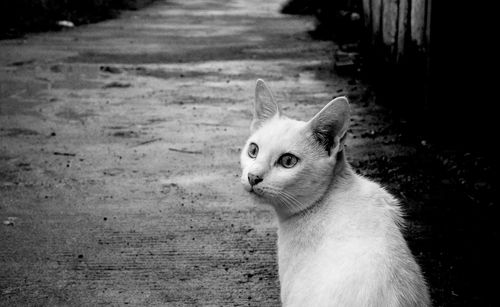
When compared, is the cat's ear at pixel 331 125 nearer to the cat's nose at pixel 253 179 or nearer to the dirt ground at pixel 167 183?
the cat's nose at pixel 253 179

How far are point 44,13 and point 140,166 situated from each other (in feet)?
34.0

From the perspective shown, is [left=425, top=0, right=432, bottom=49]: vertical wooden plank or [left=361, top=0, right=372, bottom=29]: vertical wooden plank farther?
[left=361, top=0, right=372, bottom=29]: vertical wooden plank

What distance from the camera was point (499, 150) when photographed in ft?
20.0

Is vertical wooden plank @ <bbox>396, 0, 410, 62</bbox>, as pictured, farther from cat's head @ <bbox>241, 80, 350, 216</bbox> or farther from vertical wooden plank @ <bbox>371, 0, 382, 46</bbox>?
cat's head @ <bbox>241, 80, 350, 216</bbox>

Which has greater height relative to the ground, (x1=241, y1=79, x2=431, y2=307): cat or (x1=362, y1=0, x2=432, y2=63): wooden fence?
(x1=241, y1=79, x2=431, y2=307): cat

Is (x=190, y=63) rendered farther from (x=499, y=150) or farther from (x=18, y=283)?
(x=18, y=283)

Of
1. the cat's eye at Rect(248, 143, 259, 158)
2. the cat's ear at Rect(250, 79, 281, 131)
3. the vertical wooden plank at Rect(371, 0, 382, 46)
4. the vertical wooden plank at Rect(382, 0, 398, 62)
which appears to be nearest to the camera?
the cat's eye at Rect(248, 143, 259, 158)

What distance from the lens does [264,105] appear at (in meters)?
3.51

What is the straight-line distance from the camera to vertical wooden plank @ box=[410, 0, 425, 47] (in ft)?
22.2

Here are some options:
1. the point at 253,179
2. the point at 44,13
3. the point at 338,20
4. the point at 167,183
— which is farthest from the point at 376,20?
the point at 44,13

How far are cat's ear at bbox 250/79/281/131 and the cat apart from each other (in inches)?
3.7

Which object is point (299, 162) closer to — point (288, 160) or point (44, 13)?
point (288, 160)

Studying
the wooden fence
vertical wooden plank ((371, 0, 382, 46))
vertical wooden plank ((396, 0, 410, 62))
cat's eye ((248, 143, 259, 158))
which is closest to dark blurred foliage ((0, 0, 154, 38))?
vertical wooden plank ((371, 0, 382, 46))

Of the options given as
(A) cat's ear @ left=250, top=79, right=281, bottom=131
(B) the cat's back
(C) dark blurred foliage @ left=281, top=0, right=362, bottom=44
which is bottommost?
(C) dark blurred foliage @ left=281, top=0, right=362, bottom=44
